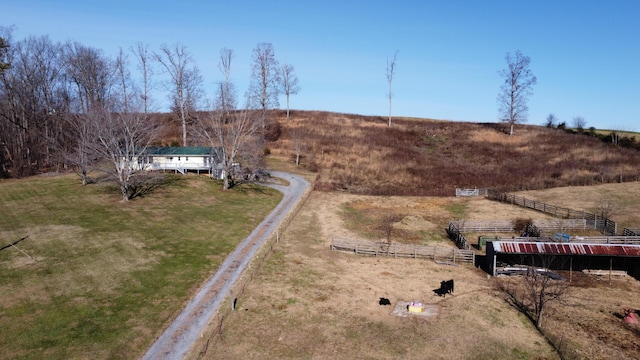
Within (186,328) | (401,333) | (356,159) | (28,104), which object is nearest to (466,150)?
(356,159)

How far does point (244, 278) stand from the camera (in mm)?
27641

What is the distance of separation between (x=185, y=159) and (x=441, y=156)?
50112mm

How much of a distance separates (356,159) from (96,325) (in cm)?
5834

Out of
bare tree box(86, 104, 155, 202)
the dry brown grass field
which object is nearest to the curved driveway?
the dry brown grass field

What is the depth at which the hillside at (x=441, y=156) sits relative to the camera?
2532 inches

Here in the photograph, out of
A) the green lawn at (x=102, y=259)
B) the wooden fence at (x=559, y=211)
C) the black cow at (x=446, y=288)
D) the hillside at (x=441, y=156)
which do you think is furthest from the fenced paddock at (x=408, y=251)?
the hillside at (x=441, y=156)

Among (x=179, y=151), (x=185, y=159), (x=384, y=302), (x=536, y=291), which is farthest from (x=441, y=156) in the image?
(x=384, y=302)

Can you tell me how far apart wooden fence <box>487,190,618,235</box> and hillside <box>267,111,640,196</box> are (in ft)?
20.8

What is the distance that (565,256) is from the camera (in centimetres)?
3294

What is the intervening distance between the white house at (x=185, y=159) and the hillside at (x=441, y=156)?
1572 cm

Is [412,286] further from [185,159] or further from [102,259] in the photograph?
[185,159]

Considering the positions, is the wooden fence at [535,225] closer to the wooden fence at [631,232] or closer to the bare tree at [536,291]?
the wooden fence at [631,232]

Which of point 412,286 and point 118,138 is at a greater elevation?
point 118,138

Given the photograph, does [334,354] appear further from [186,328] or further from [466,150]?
[466,150]
